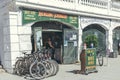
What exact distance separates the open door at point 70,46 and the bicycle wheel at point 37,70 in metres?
4.11

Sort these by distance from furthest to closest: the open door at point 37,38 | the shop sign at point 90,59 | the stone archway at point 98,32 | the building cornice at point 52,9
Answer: the stone archway at point 98,32 < the open door at point 37,38 < the building cornice at point 52,9 < the shop sign at point 90,59

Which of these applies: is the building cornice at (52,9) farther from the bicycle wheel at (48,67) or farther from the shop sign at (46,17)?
the bicycle wheel at (48,67)

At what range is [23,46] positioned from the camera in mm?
12031

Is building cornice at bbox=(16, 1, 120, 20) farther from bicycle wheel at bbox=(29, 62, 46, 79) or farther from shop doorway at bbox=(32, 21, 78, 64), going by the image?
bicycle wheel at bbox=(29, 62, 46, 79)

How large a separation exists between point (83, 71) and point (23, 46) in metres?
3.10

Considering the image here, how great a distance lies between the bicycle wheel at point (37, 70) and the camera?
34.3 feet

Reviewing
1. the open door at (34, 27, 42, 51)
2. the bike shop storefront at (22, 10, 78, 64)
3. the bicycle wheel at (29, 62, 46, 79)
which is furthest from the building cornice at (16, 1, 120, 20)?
the bicycle wheel at (29, 62, 46, 79)

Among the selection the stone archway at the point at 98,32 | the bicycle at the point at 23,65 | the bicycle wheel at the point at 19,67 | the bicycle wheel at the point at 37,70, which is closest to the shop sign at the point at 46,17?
the bicycle at the point at 23,65

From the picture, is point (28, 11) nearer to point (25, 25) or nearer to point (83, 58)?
point (25, 25)

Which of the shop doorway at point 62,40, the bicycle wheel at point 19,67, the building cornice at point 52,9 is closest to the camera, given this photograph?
the bicycle wheel at point 19,67

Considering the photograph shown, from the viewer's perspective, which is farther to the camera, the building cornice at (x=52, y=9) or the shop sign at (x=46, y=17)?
the shop sign at (x=46, y=17)

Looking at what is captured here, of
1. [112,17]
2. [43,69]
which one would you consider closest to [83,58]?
[43,69]

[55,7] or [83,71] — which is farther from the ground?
[55,7]

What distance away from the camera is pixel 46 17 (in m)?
13.2
